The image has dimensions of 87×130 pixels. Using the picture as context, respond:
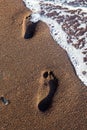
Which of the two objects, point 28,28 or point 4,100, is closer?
point 4,100

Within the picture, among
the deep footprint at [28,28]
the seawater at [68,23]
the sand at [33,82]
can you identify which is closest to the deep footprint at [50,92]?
the sand at [33,82]

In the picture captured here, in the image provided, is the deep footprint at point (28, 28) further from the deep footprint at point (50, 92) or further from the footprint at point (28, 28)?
the deep footprint at point (50, 92)

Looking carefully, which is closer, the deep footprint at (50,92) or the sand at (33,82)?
the sand at (33,82)

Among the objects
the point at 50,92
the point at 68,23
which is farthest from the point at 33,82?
the point at 68,23

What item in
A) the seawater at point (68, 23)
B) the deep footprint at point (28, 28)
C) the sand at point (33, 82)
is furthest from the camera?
the deep footprint at point (28, 28)

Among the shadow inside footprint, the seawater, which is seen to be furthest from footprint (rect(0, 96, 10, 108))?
the seawater

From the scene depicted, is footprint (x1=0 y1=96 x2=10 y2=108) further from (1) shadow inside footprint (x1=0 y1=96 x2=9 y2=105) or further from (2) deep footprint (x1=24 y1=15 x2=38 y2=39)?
(2) deep footprint (x1=24 y1=15 x2=38 y2=39)

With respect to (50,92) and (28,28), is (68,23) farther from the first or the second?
(50,92)
